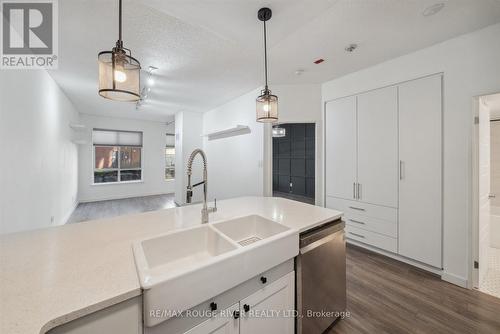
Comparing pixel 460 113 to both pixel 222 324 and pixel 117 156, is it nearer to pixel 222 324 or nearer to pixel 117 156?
pixel 222 324

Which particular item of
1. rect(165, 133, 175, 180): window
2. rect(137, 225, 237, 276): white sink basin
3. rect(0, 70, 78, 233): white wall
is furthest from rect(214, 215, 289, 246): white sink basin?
rect(165, 133, 175, 180): window

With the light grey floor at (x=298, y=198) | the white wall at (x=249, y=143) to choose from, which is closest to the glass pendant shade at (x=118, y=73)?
the white wall at (x=249, y=143)

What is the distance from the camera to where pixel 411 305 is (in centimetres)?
192

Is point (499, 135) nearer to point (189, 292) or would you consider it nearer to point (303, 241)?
point (303, 241)

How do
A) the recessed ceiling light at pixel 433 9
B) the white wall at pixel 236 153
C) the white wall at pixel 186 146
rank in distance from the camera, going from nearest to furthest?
the recessed ceiling light at pixel 433 9
the white wall at pixel 236 153
the white wall at pixel 186 146

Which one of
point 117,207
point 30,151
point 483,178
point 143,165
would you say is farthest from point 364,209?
point 143,165

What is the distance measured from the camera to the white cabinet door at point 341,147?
321 cm

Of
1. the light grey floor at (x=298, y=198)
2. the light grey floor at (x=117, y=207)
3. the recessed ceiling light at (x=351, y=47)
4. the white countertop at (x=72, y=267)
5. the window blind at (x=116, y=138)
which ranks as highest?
the recessed ceiling light at (x=351, y=47)

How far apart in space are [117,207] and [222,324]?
616 centimetres

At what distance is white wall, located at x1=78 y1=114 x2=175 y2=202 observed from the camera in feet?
21.0

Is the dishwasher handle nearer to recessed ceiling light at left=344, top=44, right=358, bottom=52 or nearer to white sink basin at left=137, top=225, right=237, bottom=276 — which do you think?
white sink basin at left=137, top=225, right=237, bottom=276

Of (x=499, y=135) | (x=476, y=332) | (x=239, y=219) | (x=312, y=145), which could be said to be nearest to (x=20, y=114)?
(x=239, y=219)

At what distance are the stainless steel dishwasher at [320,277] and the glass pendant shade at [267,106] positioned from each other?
1.15 meters

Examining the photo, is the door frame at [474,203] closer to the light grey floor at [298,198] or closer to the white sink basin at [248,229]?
the white sink basin at [248,229]
